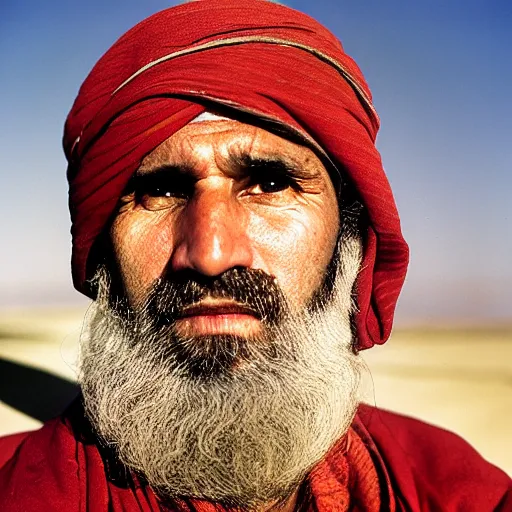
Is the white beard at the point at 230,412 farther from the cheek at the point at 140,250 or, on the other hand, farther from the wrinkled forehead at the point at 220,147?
the wrinkled forehead at the point at 220,147

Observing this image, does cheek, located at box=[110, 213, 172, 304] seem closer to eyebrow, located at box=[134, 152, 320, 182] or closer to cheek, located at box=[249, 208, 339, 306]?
eyebrow, located at box=[134, 152, 320, 182]

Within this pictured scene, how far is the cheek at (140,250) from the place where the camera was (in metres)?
1.75

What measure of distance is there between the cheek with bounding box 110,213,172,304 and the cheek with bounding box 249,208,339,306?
0.93ft

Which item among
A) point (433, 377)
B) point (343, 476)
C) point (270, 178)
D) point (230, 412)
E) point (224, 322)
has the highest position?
point (270, 178)

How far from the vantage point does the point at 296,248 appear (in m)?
1.80

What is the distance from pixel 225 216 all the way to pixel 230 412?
56 centimetres

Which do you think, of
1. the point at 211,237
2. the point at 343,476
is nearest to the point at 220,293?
the point at 211,237

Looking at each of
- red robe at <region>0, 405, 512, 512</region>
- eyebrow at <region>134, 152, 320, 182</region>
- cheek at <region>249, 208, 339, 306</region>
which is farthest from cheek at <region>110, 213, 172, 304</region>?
red robe at <region>0, 405, 512, 512</region>

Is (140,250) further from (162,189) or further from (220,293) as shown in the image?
(220,293)

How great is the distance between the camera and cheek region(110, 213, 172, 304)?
175 cm

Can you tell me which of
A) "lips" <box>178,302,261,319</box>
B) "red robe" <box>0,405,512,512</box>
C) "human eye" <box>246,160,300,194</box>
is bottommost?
"red robe" <box>0,405,512,512</box>

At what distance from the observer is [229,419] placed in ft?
5.44

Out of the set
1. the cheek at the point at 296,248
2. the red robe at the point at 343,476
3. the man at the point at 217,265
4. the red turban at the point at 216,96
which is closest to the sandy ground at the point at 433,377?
the red robe at the point at 343,476

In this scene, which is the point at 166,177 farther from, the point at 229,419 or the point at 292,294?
the point at 229,419
